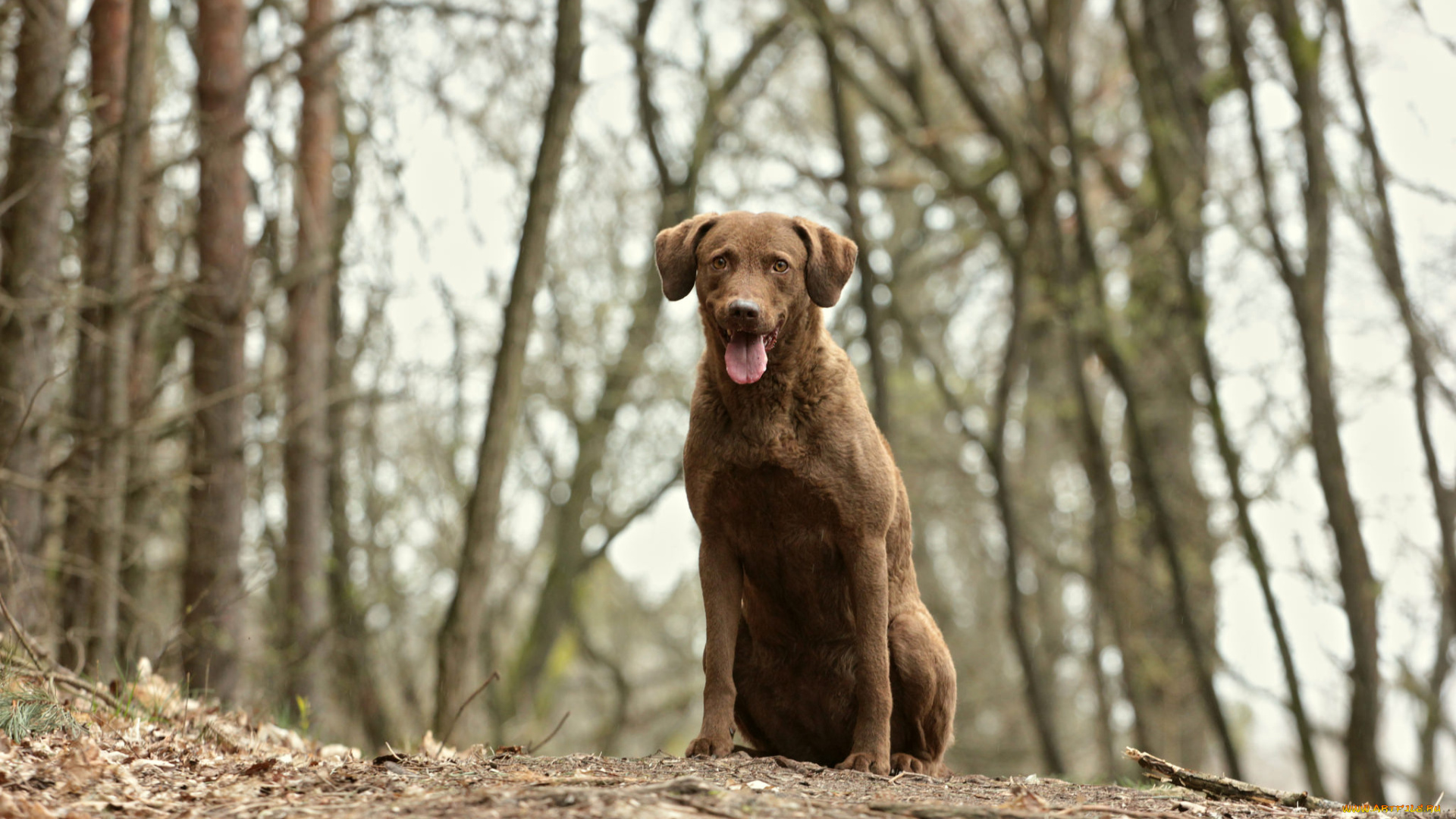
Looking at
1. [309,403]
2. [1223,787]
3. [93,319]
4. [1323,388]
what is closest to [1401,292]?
[1323,388]

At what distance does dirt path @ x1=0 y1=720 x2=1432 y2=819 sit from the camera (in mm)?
3582

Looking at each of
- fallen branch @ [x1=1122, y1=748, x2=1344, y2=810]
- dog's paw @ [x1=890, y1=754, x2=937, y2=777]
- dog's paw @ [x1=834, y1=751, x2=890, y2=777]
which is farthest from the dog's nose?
fallen branch @ [x1=1122, y1=748, x2=1344, y2=810]

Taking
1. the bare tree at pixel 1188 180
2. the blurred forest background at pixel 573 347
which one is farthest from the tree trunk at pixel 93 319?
the bare tree at pixel 1188 180

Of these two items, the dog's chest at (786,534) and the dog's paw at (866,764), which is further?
the dog's chest at (786,534)

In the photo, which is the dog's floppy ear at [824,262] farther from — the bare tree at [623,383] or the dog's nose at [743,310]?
the bare tree at [623,383]

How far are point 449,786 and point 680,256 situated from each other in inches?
88.0

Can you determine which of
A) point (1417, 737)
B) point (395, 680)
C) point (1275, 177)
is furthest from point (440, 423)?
point (1417, 737)

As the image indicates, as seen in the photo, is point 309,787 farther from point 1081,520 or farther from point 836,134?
point 1081,520

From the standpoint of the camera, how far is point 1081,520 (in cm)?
1816

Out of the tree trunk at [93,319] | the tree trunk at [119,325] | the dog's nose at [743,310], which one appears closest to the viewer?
the dog's nose at [743,310]

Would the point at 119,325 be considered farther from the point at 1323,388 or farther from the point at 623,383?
the point at 1323,388

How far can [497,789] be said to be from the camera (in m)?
3.72

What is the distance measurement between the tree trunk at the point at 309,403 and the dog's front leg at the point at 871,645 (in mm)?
6979

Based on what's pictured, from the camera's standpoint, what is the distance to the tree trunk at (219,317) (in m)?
9.42
